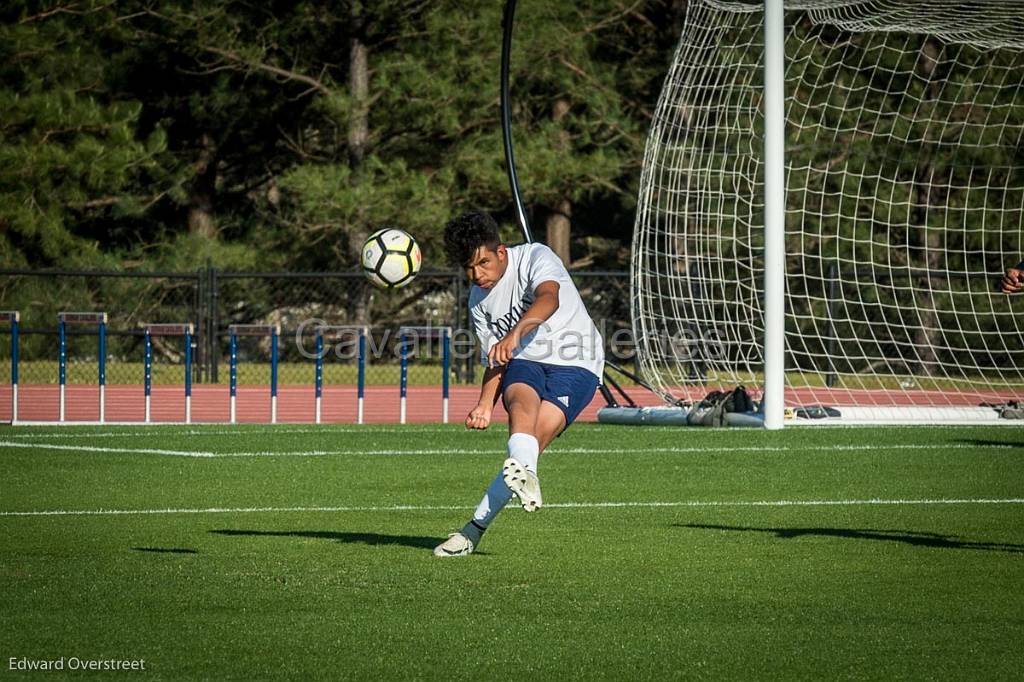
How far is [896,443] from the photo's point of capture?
46.0 ft

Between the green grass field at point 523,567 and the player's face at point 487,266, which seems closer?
A: the green grass field at point 523,567

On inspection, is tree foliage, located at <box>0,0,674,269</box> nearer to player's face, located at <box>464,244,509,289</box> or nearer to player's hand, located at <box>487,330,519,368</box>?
player's face, located at <box>464,244,509,289</box>

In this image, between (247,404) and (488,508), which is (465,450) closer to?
(488,508)

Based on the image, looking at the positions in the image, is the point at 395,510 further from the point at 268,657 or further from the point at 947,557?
the point at 268,657

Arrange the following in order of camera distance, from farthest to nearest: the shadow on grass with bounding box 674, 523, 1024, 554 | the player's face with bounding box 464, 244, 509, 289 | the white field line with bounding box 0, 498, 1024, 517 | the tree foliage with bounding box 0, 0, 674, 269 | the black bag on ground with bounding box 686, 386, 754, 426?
1. the tree foliage with bounding box 0, 0, 674, 269
2. the black bag on ground with bounding box 686, 386, 754, 426
3. the white field line with bounding box 0, 498, 1024, 517
4. the shadow on grass with bounding box 674, 523, 1024, 554
5. the player's face with bounding box 464, 244, 509, 289

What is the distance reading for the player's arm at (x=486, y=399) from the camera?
718 cm

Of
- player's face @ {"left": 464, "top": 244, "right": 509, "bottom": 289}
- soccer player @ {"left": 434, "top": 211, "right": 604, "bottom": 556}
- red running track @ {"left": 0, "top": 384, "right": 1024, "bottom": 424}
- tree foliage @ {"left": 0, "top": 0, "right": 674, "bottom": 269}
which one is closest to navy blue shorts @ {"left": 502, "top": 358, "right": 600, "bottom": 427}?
soccer player @ {"left": 434, "top": 211, "right": 604, "bottom": 556}

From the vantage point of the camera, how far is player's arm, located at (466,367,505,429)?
7176 millimetres

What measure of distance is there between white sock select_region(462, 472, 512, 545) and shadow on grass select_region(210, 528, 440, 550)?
1.18 ft

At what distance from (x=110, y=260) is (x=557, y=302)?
2141 centimetres

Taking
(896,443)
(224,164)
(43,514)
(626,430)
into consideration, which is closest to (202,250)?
(224,164)

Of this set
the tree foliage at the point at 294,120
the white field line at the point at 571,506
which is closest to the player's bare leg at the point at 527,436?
the white field line at the point at 571,506

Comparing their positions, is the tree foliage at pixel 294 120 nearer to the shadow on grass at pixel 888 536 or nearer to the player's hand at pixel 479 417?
the shadow on grass at pixel 888 536

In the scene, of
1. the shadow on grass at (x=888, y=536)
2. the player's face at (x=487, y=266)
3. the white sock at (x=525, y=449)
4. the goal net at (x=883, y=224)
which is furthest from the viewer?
the goal net at (x=883, y=224)
